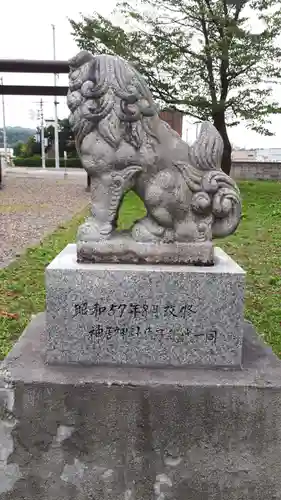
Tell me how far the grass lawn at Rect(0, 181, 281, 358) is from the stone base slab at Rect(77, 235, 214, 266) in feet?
4.85

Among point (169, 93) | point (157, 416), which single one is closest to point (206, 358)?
point (157, 416)

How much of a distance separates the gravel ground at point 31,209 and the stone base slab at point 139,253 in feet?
13.6

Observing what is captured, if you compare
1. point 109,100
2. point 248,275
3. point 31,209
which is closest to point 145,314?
point 109,100

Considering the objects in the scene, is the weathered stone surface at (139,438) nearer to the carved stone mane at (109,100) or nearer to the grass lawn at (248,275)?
the carved stone mane at (109,100)

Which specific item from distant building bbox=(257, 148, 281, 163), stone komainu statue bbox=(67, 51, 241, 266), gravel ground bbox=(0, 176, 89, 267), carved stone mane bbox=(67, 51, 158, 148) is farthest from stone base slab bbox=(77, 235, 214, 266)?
distant building bbox=(257, 148, 281, 163)

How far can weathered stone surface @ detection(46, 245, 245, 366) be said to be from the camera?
2387 millimetres

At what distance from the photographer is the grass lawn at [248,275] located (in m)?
4.27

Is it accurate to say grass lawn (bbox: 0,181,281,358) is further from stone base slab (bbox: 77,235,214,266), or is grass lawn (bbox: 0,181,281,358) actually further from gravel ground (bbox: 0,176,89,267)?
stone base slab (bbox: 77,235,214,266)

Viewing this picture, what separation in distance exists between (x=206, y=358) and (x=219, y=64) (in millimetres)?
11934

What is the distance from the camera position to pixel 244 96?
516 inches

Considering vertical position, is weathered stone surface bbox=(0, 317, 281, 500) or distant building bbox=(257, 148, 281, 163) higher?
distant building bbox=(257, 148, 281, 163)

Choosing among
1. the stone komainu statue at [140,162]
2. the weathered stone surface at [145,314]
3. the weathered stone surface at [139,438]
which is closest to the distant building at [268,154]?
the stone komainu statue at [140,162]

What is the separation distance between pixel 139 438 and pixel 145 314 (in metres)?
0.56

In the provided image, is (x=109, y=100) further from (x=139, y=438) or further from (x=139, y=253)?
(x=139, y=438)
